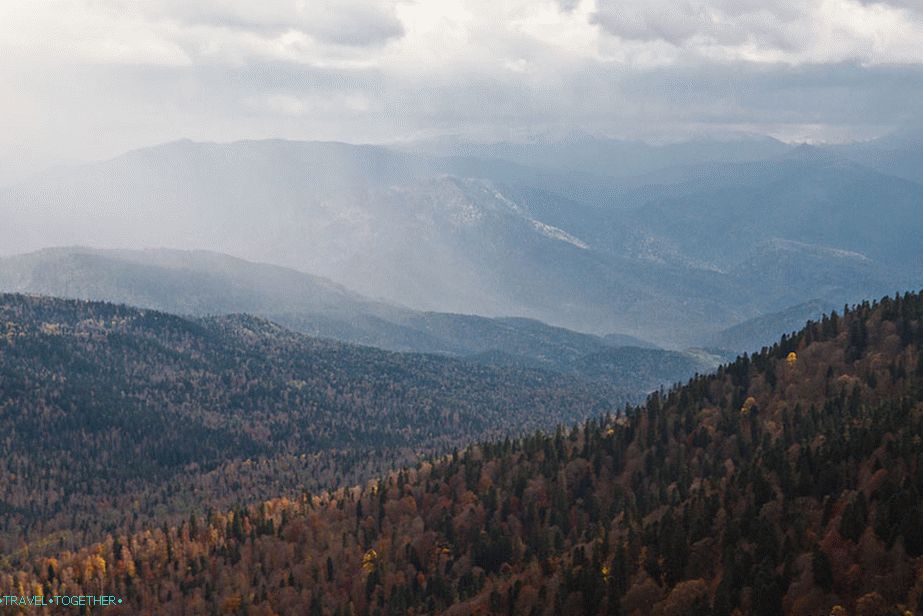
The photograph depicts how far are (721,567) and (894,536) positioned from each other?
2708 centimetres

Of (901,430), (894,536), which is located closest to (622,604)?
(894,536)

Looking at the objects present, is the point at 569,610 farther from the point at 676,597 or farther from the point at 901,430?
the point at 901,430

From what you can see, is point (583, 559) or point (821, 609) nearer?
point (821, 609)

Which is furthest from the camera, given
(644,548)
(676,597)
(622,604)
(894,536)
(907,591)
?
(644,548)

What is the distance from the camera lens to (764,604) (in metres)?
148

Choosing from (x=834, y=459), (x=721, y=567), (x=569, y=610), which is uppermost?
(x=834, y=459)

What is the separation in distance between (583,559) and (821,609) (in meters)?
57.0

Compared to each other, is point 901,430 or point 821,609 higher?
point 901,430

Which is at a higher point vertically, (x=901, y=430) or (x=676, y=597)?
(x=901, y=430)

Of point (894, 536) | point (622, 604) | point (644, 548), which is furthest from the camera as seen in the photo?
point (644, 548)

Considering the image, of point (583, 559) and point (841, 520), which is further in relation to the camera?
point (583, 559)

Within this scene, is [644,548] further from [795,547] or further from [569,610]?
[795,547]

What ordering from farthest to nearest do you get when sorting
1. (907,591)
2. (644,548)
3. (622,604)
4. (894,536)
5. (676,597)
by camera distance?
(644,548) → (622,604) → (676,597) → (894,536) → (907,591)

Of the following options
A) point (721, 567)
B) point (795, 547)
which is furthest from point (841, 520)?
point (721, 567)
